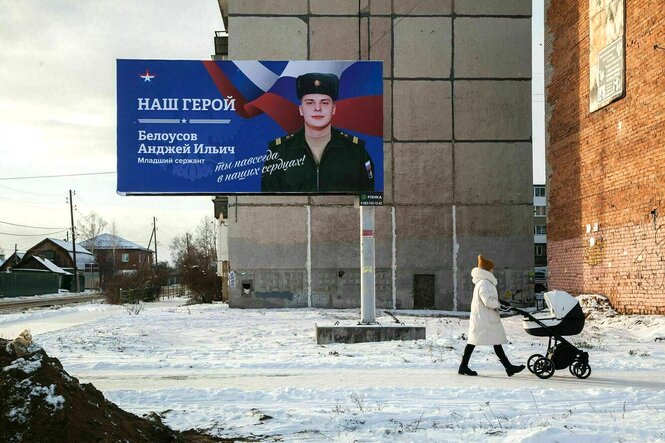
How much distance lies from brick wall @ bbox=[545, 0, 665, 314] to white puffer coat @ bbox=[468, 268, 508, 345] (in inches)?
385

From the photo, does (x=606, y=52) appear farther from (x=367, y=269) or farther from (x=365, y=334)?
(x=365, y=334)

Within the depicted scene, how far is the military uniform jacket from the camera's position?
55.6 feet

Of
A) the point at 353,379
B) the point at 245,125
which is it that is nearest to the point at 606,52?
the point at 245,125

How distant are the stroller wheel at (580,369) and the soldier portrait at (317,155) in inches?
318

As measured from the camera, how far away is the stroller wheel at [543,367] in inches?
378

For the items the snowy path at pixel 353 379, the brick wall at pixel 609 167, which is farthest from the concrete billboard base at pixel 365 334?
the brick wall at pixel 609 167

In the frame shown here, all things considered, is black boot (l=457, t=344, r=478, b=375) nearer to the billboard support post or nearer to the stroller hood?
the stroller hood

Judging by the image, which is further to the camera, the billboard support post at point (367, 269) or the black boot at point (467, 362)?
the billboard support post at point (367, 269)

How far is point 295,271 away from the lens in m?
28.6

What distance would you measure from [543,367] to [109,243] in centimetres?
11296

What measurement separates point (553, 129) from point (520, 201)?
547 centimetres

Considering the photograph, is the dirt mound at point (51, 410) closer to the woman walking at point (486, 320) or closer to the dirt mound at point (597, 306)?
the woman walking at point (486, 320)

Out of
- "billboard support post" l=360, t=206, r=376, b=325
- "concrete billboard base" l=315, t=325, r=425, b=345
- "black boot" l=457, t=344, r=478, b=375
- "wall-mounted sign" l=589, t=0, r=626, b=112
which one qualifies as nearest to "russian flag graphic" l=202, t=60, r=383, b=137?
"billboard support post" l=360, t=206, r=376, b=325

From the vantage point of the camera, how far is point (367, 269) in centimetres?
1602
